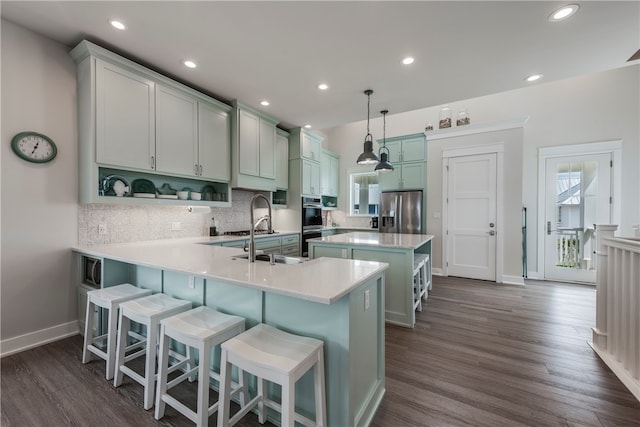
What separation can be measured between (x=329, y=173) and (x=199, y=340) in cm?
491

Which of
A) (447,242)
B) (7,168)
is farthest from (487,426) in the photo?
(7,168)

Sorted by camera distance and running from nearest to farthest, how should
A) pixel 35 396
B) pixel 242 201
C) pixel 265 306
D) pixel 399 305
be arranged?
pixel 265 306 → pixel 35 396 → pixel 399 305 → pixel 242 201

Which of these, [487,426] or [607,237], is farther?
[607,237]

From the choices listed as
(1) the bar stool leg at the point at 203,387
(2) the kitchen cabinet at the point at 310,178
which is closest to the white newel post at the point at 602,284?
(1) the bar stool leg at the point at 203,387

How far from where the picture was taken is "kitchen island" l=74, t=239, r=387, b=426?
1303 mm

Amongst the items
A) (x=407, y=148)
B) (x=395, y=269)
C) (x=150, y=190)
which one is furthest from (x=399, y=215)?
(x=150, y=190)

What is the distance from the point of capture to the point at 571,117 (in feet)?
14.5

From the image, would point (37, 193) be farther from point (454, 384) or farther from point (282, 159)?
point (454, 384)

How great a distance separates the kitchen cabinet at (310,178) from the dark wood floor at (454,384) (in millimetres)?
2983

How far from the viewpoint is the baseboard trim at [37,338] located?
2193 mm

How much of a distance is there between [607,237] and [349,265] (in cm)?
235

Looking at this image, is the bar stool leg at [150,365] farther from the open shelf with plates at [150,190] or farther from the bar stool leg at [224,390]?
the open shelf with plates at [150,190]

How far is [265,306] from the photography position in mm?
1589

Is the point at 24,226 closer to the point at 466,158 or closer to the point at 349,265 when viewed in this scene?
the point at 349,265
